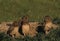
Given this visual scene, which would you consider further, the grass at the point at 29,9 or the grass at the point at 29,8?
the grass at the point at 29,8

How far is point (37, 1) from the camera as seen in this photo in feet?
61.8

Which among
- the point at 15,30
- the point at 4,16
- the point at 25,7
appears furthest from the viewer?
the point at 25,7

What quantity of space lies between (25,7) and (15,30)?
316 inches

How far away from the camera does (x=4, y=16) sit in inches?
637

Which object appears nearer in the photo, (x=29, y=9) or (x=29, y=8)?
(x=29, y=9)

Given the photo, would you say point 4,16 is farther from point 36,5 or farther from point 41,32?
point 41,32

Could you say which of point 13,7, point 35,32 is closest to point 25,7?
point 13,7

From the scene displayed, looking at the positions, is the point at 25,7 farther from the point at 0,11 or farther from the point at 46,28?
the point at 46,28

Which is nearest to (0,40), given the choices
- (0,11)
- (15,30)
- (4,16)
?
(15,30)

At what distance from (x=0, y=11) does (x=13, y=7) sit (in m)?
1.02

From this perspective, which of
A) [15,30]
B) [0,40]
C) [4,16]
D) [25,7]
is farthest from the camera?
[25,7]

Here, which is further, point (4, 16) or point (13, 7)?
point (13, 7)

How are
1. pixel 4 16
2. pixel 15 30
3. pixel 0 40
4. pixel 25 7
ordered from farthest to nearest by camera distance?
pixel 25 7
pixel 4 16
pixel 15 30
pixel 0 40

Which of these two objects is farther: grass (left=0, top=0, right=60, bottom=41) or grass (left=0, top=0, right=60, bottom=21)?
grass (left=0, top=0, right=60, bottom=21)
